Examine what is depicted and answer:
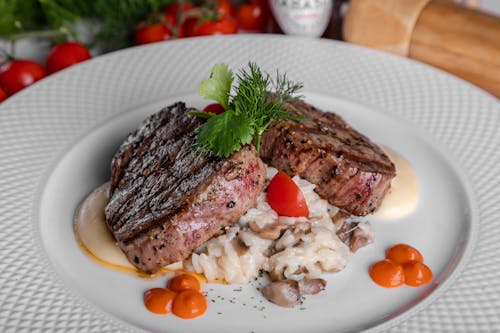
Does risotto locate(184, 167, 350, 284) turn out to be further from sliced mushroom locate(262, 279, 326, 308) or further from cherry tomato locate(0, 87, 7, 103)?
cherry tomato locate(0, 87, 7, 103)

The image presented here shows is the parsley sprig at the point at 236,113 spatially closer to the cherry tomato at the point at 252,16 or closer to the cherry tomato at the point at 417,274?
the cherry tomato at the point at 417,274

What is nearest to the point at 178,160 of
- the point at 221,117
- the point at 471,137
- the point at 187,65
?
the point at 221,117

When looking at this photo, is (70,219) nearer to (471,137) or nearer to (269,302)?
(269,302)

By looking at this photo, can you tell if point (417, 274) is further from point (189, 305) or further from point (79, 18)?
point (79, 18)

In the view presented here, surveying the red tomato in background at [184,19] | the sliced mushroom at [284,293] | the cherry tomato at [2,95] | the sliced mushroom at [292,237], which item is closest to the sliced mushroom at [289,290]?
the sliced mushroom at [284,293]

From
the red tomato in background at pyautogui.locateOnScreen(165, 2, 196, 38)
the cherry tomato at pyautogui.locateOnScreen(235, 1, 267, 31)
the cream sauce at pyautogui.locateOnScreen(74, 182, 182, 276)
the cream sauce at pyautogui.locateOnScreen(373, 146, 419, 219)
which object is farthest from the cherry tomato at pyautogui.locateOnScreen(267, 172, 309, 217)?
the cherry tomato at pyautogui.locateOnScreen(235, 1, 267, 31)

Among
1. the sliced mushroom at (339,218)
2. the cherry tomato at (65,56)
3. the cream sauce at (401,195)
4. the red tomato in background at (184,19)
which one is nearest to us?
the sliced mushroom at (339,218)
